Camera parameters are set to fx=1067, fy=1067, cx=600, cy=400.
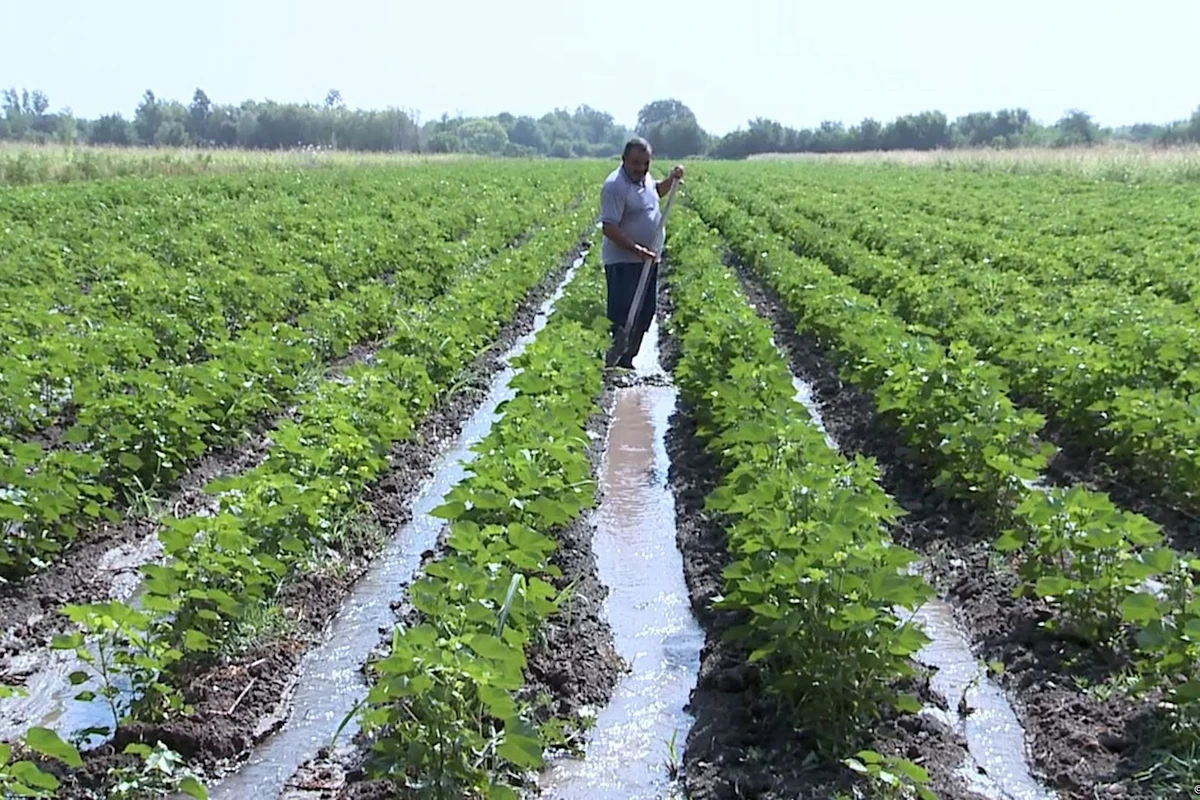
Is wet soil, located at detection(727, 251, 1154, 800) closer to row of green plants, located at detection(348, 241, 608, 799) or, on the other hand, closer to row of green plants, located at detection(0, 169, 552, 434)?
row of green plants, located at detection(348, 241, 608, 799)

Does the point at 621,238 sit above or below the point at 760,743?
above

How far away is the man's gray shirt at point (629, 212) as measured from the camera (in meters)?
9.30

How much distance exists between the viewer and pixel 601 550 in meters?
6.27

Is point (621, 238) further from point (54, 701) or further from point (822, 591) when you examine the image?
point (54, 701)

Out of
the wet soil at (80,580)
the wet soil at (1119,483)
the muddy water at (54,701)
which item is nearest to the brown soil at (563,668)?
the muddy water at (54,701)

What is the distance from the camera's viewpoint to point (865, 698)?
13.2 feet

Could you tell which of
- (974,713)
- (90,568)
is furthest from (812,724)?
(90,568)

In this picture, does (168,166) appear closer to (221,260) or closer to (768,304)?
(221,260)

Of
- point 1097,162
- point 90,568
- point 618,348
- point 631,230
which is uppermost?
point 1097,162

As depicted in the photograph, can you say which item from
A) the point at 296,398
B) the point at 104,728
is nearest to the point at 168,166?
the point at 296,398

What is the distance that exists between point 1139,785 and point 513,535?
2.48 meters

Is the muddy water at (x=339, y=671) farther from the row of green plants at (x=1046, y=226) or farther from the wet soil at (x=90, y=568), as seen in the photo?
the row of green plants at (x=1046, y=226)

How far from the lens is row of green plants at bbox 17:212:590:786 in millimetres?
4172

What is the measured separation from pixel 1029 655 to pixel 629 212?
5825 mm
